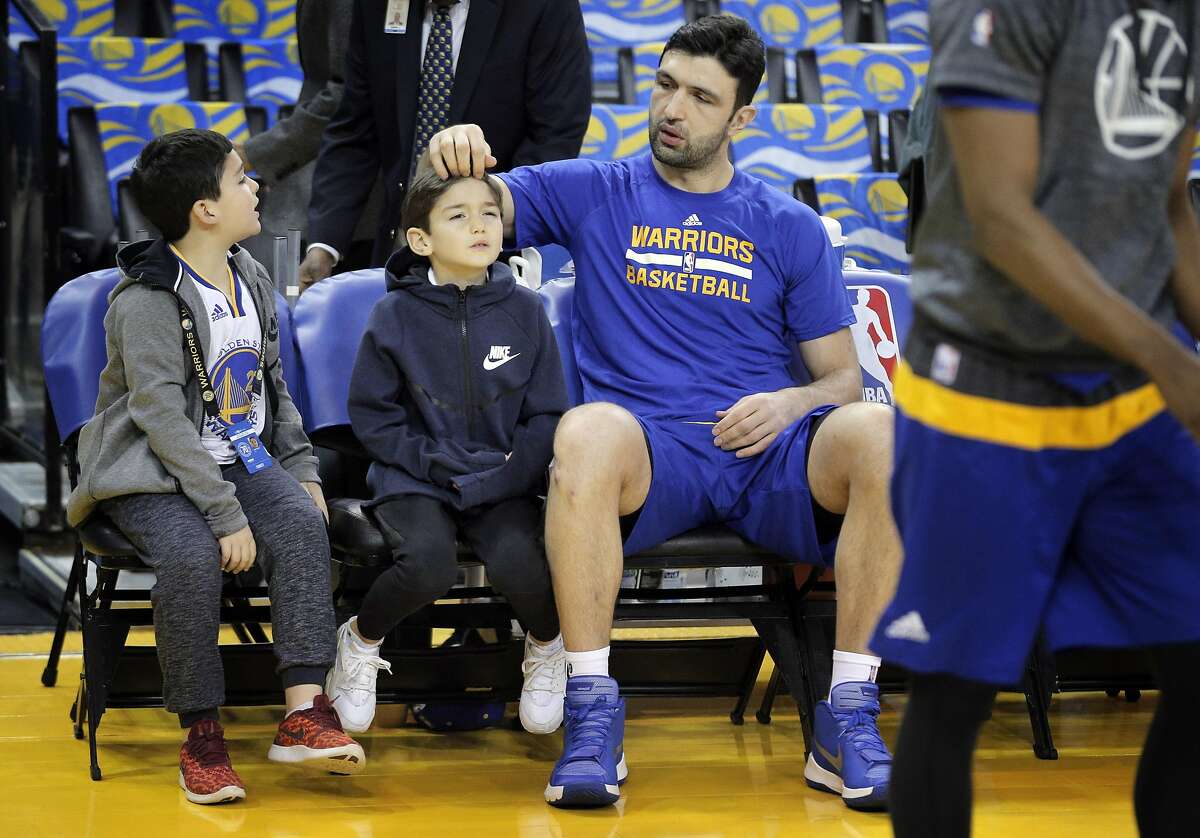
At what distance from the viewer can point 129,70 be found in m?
6.75

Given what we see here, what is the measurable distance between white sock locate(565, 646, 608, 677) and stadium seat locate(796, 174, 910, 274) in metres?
3.69

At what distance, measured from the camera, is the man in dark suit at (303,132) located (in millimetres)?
4320

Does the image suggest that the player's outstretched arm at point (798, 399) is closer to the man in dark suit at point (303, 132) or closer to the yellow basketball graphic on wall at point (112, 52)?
the man in dark suit at point (303, 132)

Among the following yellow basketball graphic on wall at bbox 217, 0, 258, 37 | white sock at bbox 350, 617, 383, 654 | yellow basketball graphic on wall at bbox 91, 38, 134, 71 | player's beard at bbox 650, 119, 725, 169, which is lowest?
white sock at bbox 350, 617, 383, 654

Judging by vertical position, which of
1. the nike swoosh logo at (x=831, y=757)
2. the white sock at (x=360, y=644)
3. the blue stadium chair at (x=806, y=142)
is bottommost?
the nike swoosh logo at (x=831, y=757)

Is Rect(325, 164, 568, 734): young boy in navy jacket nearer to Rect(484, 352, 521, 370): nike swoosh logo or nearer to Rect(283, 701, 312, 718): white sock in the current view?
Rect(484, 352, 521, 370): nike swoosh logo

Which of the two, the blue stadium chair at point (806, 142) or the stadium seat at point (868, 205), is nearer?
the stadium seat at point (868, 205)

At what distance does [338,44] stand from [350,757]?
2323mm

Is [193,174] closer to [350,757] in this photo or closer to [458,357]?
[458,357]

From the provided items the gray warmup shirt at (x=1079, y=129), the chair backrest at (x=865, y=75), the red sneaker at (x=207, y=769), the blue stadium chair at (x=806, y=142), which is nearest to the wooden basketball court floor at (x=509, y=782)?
the red sneaker at (x=207, y=769)

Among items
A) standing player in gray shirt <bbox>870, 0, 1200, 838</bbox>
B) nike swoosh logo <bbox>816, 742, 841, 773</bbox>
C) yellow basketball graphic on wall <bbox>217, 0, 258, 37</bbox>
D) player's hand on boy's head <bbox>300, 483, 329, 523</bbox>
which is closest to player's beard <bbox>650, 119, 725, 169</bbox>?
player's hand on boy's head <bbox>300, 483, 329, 523</bbox>

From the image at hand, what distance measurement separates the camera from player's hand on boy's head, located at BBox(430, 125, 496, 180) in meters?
3.01

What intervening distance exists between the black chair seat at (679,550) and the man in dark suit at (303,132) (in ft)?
5.52

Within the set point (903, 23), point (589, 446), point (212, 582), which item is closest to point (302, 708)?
point (212, 582)
